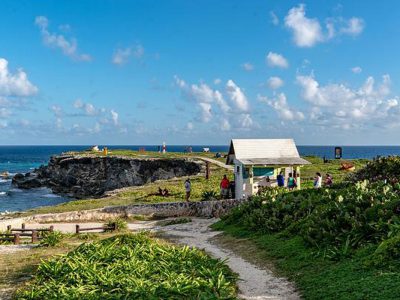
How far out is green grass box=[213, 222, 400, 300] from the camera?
440 inches

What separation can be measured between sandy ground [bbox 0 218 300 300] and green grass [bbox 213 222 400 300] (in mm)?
522

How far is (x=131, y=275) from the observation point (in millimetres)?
13148

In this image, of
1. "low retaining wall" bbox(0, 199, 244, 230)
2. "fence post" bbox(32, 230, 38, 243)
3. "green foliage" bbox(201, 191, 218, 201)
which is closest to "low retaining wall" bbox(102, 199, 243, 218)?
"low retaining wall" bbox(0, 199, 244, 230)

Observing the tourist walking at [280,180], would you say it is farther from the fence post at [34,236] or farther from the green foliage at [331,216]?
the fence post at [34,236]

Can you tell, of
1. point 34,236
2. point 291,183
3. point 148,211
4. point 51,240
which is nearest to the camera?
point 51,240

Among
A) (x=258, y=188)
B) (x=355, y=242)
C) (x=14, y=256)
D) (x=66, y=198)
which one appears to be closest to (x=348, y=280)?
(x=355, y=242)

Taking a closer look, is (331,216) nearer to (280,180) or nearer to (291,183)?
(291,183)

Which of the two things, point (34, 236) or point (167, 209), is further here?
point (167, 209)

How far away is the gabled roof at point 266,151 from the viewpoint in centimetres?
3106

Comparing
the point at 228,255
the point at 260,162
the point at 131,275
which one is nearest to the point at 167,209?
the point at 260,162

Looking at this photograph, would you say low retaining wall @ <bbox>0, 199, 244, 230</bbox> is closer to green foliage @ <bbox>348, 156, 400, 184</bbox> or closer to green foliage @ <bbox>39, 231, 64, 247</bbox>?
green foliage @ <bbox>348, 156, 400, 184</bbox>

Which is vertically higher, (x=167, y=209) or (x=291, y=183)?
(x=291, y=183)

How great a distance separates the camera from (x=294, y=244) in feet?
56.3

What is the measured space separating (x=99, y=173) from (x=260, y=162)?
5105 cm
